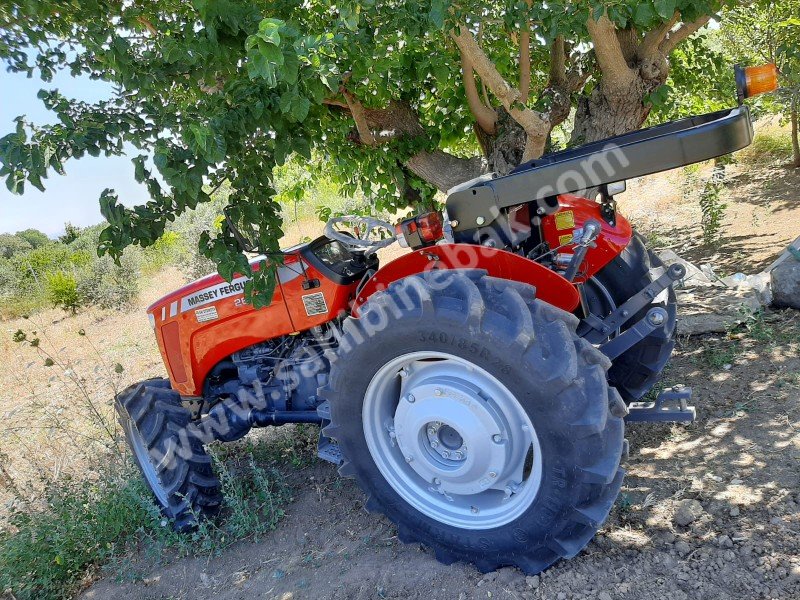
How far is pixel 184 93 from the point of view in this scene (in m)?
4.32

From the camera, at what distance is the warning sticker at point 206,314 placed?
3486 mm

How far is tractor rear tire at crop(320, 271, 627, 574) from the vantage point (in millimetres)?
2109

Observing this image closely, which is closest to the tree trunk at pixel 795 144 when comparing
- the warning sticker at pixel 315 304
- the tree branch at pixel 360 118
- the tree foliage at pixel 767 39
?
the tree foliage at pixel 767 39

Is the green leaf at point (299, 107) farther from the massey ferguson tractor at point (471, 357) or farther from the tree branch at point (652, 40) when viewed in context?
the tree branch at point (652, 40)

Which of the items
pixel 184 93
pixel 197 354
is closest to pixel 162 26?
pixel 184 93

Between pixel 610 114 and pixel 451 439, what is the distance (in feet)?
10.6

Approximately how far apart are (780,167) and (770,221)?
11.6ft

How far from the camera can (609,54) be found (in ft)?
13.9

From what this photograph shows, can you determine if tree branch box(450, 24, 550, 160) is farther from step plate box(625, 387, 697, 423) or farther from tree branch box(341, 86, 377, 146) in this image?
step plate box(625, 387, 697, 423)

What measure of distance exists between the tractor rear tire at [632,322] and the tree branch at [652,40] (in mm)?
2151

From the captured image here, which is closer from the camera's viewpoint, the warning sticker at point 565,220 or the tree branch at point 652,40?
the warning sticker at point 565,220

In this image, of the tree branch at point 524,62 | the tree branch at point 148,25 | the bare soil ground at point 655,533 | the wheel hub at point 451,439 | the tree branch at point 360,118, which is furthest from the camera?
the tree branch at point 360,118

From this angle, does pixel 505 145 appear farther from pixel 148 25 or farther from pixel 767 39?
pixel 767 39

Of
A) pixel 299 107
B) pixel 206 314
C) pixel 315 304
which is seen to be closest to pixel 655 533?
pixel 315 304
